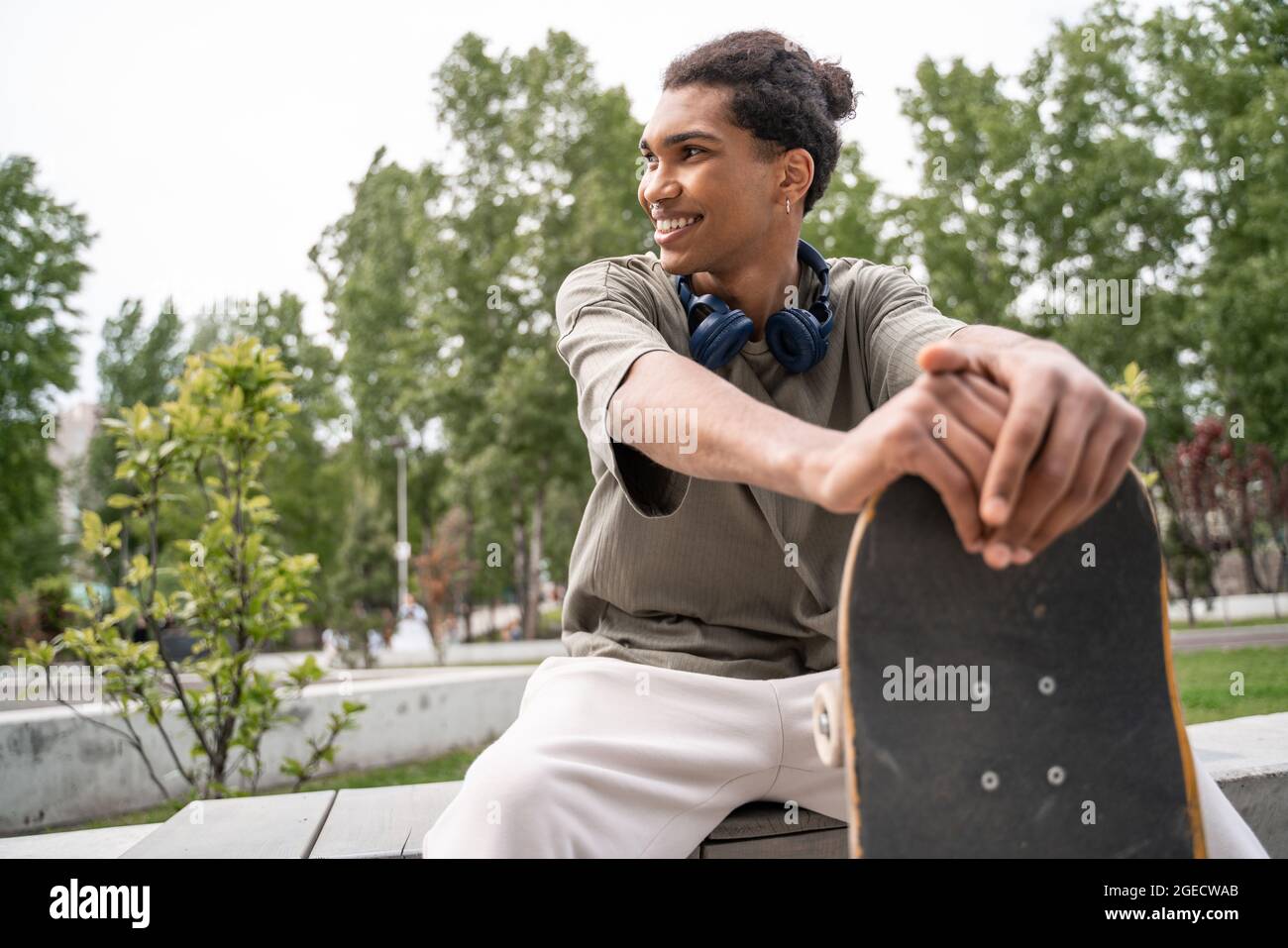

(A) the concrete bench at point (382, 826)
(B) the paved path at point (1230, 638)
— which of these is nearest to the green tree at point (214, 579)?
(A) the concrete bench at point (382, 826)

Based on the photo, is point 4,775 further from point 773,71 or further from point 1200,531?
point 1200,531

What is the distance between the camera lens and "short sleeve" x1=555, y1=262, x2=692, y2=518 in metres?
1.72

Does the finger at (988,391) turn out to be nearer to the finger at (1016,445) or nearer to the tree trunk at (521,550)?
the finger at (1016,445)

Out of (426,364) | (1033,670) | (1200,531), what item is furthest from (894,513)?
(426,364)

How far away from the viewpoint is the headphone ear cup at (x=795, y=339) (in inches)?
83.4

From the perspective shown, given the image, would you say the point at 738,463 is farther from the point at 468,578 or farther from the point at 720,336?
the point at 468,578

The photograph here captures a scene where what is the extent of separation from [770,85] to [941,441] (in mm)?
1251

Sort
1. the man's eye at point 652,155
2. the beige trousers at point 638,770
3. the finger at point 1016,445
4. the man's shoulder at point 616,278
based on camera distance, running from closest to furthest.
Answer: the finger at point 1016,445
the beige trousers at point 638,770
the man's shoulder at point 616,278
the man's eye at point 652,155

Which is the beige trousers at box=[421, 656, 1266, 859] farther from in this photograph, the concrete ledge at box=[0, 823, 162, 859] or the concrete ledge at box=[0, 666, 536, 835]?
the concrete ledge at box=[0, 666, 536, 835]

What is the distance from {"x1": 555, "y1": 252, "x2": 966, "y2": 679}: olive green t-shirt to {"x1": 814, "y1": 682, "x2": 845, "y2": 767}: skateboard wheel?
54cm

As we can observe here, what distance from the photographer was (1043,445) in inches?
48.2

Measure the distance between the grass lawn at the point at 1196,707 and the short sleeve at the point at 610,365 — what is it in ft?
12.0

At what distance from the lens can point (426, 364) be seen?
30828 mm

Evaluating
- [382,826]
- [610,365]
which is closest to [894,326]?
[610,365]
